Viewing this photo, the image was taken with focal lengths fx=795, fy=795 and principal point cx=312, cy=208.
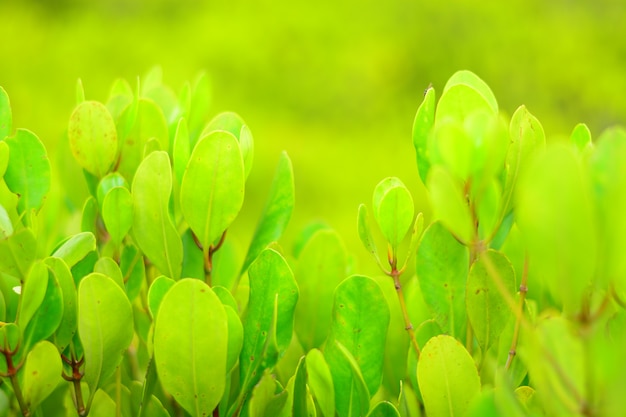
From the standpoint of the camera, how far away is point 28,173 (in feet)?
2.54

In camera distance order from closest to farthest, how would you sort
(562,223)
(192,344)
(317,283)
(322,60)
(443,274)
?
1. (562,223)
2. (192,344)
3. (443,274)
4. (317,283)
5. (322,60)

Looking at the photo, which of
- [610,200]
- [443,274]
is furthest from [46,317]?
[610,200]

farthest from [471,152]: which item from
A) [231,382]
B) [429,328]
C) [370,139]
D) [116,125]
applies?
[370,139]

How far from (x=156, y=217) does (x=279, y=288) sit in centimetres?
13

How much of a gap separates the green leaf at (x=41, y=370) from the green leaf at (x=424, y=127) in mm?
348

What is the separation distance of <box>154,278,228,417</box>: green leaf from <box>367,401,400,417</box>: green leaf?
0.42 ft

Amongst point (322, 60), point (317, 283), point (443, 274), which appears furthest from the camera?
point (322, 60)

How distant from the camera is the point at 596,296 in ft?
1.92

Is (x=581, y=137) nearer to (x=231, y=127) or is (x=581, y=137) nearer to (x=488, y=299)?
(x=488, y=299)

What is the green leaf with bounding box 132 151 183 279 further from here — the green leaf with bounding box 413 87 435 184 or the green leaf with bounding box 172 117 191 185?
the green leaf with bounding box 413 87 435 184

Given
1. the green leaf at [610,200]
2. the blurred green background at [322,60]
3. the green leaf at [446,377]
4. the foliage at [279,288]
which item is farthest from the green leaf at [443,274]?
the blurred green background at [322,60]

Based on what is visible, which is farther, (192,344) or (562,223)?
(192,344)

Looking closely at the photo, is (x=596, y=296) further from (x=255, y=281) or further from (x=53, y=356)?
(x=53, y=356)

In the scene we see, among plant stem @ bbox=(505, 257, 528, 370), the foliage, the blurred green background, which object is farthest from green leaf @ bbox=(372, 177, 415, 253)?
the blurred green background
